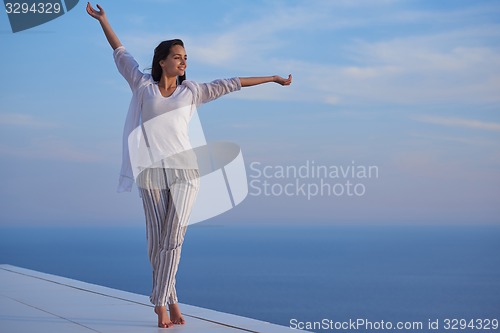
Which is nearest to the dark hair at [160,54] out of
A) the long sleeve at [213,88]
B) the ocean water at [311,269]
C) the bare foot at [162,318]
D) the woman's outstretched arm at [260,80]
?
the long sleeve at [213,88]

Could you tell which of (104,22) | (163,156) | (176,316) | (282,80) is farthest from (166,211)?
(104,22)

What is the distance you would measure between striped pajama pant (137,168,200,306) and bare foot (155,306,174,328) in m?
0.02

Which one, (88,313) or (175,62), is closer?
(175,62)

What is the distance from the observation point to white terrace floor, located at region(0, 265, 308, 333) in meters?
3.28

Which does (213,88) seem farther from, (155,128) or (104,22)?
(104,22)

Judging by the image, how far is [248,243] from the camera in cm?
7431

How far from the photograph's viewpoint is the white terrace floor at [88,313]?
3.28 metres

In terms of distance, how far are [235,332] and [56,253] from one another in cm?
5990

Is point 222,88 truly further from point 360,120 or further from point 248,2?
point 360,120

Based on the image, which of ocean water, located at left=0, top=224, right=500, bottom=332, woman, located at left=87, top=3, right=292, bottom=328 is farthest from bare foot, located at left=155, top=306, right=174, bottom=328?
ocean water, located at left=0, top=224, right=500, bottom=332

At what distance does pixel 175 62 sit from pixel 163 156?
0.38m

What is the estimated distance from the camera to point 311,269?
5275cm

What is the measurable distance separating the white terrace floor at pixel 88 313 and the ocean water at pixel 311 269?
18310 mm

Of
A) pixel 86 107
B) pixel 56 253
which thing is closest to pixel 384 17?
pixel 86 107
